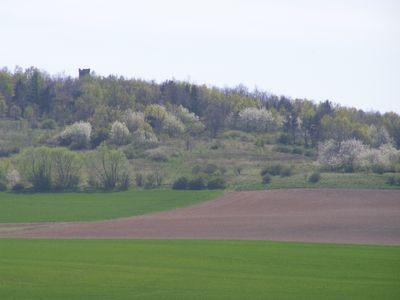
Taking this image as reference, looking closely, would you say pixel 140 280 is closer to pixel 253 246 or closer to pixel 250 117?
pixel 253 246

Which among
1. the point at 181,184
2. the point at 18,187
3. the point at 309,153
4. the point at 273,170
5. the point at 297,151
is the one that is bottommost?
the point at 181,184

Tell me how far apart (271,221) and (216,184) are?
78.0 ft

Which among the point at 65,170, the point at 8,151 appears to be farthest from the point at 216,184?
the point at 8,151

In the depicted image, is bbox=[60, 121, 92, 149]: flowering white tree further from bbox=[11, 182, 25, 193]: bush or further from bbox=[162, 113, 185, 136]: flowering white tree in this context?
bbox=[11, 182, 25, 193]: bush

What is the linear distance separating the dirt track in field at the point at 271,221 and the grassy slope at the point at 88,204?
316 centimetres

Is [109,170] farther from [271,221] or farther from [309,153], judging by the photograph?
[309,153]

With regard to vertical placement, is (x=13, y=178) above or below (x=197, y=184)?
above

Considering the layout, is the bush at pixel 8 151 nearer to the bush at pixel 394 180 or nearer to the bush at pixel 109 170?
the bush at pixel 109 170

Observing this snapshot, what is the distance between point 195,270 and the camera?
35.5 m

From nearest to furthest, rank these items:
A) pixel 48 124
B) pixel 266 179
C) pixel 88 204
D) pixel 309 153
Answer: pixel 88 204, pixel 266 179, pixel 309 153, pixel 48 124

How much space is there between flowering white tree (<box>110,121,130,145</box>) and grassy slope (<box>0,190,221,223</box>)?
3520cm

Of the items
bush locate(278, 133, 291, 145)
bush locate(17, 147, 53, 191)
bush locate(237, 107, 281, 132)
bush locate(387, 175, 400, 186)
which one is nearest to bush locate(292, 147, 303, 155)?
bush locate(278, 133, 291, 145)

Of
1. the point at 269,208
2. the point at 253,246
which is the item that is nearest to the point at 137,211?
the point at 269,208

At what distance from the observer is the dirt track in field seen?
2031 inches
